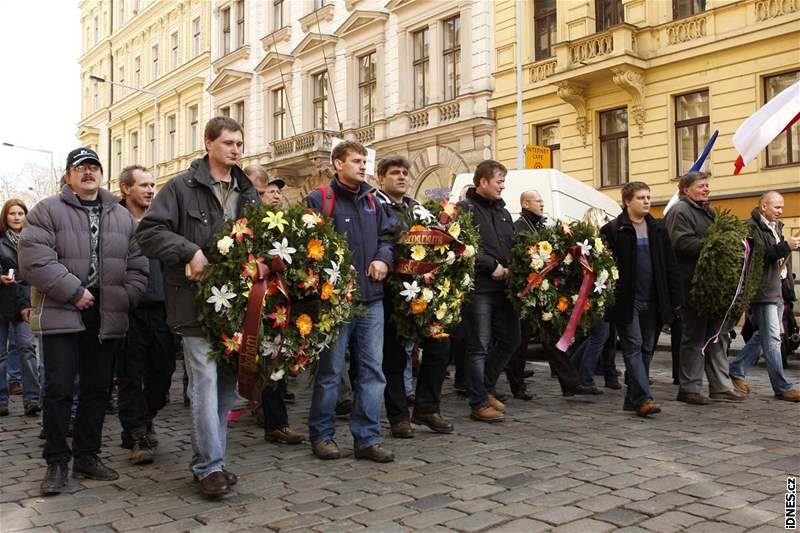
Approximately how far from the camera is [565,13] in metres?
21.4

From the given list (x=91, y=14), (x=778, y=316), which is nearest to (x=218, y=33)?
(x=91, y=14)

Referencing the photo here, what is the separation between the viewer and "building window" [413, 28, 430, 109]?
2566 cm

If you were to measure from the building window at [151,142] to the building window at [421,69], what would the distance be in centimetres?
2191

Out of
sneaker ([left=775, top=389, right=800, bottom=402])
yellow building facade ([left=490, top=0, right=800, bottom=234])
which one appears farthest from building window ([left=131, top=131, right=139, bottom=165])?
sneaker ([left=775, top=389, right=800, bottom=402])

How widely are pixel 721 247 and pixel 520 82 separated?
14.1 meters

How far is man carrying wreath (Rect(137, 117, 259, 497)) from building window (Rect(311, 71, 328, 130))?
25.8 meters

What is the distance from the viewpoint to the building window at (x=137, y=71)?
45188mm

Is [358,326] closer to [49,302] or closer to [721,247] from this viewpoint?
[49,302]

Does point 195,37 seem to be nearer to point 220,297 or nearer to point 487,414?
point 487,414

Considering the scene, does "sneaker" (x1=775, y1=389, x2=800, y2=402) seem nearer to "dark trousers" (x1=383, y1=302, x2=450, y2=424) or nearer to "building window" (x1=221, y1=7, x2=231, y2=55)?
"dark trousers" (x1=383, y1=302, x2=450, y2=424)

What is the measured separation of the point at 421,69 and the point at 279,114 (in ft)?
30.9

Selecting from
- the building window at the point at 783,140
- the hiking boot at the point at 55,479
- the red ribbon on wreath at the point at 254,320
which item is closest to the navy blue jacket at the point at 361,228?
the red ribbon on wreath at the point at 254,320

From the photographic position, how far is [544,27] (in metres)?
22.5

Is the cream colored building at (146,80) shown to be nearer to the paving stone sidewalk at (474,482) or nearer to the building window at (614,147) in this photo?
the building window at (614,147)
